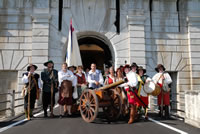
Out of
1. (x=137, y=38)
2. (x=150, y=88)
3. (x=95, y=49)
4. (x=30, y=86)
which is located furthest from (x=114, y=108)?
(x=95, y=49)

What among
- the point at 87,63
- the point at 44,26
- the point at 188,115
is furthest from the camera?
the point at 87,63

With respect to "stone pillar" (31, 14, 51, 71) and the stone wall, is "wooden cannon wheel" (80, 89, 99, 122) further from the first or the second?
"stone pillar" (31, 14, 51, 71)

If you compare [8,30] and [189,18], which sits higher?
[189,18]

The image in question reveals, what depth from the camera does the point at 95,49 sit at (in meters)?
19.3

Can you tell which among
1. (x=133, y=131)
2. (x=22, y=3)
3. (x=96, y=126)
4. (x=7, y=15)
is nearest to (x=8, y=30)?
(x=7, y=15)

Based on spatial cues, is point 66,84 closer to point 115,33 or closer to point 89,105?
point 89,105

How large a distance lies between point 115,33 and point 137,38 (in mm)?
1476

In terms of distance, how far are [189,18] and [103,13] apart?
5771mm

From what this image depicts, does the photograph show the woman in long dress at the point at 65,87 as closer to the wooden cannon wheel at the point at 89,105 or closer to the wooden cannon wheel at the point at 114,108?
the wooden cannon wheel at the point at 89,105

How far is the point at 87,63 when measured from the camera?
71.6 ft

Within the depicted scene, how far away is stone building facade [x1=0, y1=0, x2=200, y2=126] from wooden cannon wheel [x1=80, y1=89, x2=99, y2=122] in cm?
582

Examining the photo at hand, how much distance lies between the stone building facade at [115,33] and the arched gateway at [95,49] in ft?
0.60

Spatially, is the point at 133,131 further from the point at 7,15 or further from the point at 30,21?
the point at 7,15

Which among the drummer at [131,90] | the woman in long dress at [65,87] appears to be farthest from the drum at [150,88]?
the woman in long dress at [65,87]
